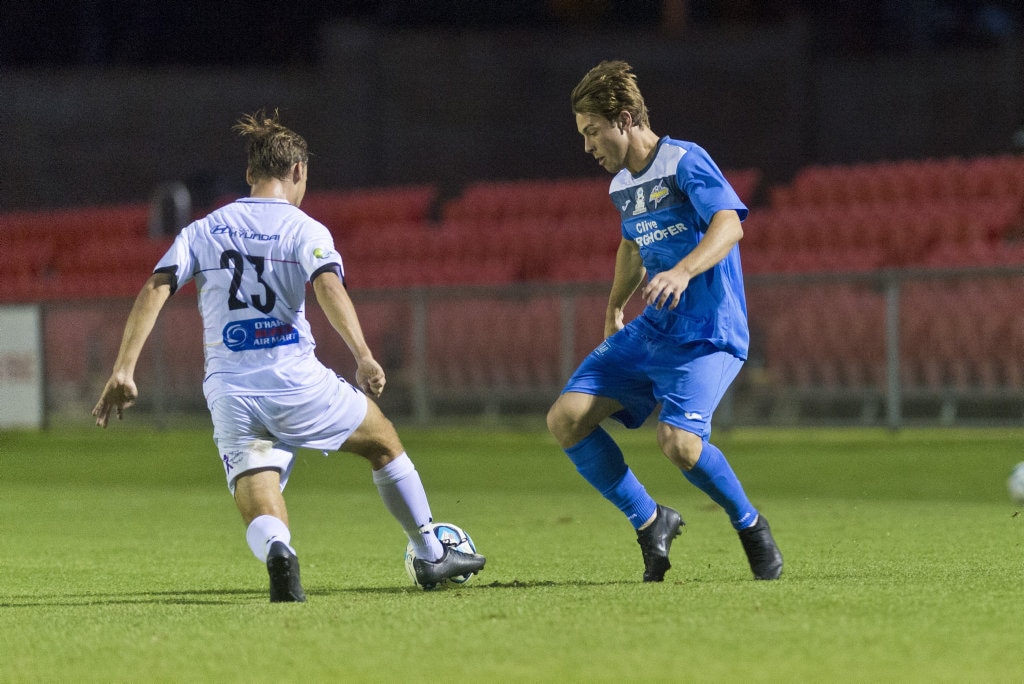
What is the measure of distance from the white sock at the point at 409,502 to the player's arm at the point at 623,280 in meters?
1.04

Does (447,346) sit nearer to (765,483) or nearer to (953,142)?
(765,483)

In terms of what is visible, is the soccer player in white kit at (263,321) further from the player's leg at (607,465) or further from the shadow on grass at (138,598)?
the player's leg at (607,465)

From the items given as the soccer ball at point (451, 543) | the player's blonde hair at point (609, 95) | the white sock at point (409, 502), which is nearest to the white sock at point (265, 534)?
the white sock at point (409, 502)

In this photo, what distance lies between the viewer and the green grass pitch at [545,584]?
383cm

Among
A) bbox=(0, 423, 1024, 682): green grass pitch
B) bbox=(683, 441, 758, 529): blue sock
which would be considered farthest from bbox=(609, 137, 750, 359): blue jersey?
bbox=(0, 423, 1024, 682): green grass pitch

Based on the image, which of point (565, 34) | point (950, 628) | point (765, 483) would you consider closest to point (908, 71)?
point (565, 34)

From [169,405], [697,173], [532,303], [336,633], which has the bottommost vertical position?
[169,405]

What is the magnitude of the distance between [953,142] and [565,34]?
6027 mm

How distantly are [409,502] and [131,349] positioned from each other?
4.11 feet

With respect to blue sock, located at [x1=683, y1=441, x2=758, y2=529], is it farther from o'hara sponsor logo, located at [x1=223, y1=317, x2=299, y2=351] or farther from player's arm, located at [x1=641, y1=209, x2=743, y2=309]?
o'hara sponsor logo, located at [x1=223, y1=317, x2=299, y2=351]

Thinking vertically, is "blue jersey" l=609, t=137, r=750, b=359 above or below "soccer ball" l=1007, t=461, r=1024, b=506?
above

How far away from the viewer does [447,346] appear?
14766 mm

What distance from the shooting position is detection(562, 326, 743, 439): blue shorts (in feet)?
18.0

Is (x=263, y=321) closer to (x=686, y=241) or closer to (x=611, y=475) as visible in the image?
(x=611, y=475)
